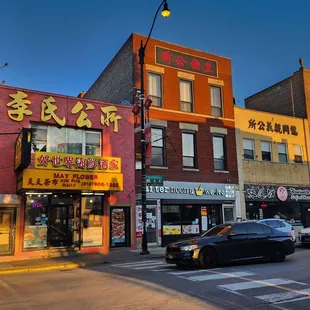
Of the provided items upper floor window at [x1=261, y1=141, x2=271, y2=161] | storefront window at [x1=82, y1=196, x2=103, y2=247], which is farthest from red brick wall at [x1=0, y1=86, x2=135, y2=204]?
upper floor window at [x1=261, y1=141, x2=271, y2=161]

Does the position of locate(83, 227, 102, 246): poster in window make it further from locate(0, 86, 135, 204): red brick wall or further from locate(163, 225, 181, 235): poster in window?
locate(163, 225, 181, 235): poster in window

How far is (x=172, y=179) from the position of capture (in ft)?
69.7

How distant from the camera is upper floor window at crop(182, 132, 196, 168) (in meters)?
22.2

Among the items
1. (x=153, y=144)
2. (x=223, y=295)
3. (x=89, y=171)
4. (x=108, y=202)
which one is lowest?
(x=223, y=295)

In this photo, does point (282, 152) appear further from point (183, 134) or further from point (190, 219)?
point (190, 219)

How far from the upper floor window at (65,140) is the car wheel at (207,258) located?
8998 millimetres

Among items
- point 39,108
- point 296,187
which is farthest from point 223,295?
point 296,187

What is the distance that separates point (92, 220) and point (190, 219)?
20.2 ft

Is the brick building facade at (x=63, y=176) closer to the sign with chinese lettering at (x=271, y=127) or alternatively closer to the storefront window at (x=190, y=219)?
the storefront window at (x=190, y=219)

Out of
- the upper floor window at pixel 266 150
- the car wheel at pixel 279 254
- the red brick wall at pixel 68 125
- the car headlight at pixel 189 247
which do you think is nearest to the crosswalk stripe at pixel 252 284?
the car headlight at pixel 189 247

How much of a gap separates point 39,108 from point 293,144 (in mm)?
18550

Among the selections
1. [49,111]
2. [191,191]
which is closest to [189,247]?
[191,191]

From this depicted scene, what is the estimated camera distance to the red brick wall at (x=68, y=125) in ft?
54.5

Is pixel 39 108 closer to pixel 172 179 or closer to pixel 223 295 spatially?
pixel 172 179
